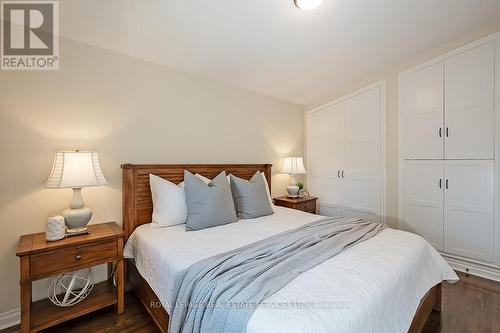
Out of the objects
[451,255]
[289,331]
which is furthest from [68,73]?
[451,255]

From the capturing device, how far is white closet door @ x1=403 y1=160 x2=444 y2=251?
2883mm

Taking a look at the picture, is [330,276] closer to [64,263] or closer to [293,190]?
[64,263]

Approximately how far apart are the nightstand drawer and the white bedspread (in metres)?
0.22

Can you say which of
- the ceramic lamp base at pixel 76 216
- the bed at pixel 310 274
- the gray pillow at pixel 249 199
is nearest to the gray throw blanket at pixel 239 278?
the bed at pixel 310 274

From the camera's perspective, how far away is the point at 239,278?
116 centimetres

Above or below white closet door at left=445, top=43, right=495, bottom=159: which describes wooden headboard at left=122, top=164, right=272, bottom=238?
below

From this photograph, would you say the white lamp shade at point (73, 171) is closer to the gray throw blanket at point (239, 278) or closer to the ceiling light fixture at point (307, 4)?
the gray throw blanket at point (239, 278)

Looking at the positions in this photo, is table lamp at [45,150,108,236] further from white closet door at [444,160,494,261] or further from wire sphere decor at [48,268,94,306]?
white closet door at [444,160,494,261]

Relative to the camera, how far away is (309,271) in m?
1.27

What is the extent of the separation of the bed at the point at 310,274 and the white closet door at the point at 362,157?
1.48 meters

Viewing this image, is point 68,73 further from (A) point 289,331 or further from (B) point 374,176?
(B) point 374,176

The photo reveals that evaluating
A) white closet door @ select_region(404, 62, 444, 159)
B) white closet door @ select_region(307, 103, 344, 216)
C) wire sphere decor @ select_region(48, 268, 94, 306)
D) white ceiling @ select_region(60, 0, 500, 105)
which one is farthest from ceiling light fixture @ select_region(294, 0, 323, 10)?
A: wire sphere decor @ select_region(48, 268, 94, 306)

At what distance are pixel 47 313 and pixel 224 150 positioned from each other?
2.16 m

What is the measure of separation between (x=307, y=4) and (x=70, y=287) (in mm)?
2848
